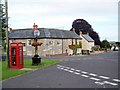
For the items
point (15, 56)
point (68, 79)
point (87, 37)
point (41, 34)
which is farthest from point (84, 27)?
point (68, 79)

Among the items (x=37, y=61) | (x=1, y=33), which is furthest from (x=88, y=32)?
(x=37, y=61)

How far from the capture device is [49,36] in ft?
251

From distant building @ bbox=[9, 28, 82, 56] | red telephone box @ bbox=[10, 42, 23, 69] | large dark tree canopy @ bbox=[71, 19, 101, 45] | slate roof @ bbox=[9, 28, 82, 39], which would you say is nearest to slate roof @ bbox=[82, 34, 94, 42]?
large dark tree canopy @ bbox=[71, 19, 101, 45]

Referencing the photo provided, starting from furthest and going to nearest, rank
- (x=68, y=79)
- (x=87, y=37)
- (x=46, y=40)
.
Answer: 1. (x=87, y=37)
2. (x=46, y=40)
3. (x=68, y=79)

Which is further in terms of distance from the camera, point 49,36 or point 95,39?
point 95,39

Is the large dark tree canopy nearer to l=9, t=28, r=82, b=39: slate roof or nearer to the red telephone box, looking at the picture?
l=9, t=28, r=82, b=39: slate roof

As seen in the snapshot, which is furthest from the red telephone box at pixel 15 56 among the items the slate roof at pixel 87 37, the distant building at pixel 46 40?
the slate roof at pixel 87 37

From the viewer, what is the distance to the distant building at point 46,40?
7538 cm

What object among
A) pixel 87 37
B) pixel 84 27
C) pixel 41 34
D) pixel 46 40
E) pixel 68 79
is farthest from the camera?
pixel 84 27

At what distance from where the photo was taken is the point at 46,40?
2987 inches

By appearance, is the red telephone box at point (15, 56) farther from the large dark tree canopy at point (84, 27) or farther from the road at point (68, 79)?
the large dark tree canopy at point (84, 27)

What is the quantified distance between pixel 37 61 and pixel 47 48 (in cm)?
4505

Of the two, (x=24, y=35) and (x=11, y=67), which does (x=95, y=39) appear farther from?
(x=11, y=67)

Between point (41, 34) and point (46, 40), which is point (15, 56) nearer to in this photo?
point (46, 40)
